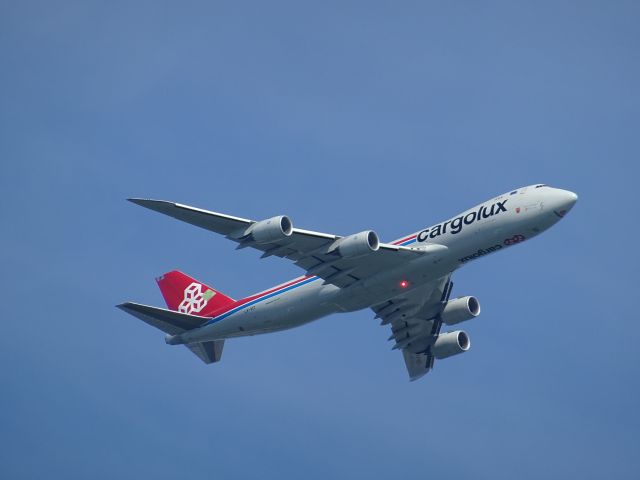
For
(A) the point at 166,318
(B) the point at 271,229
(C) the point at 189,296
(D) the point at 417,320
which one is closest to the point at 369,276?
(B) the point at 271,229

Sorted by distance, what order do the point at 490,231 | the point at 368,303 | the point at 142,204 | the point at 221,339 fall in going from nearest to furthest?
the point at 142,204 → the point at 490,231 → the point at 368,303 → the point at 221,339

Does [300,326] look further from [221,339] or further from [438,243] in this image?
[438,243]

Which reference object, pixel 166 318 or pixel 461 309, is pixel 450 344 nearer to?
pixel 461 309

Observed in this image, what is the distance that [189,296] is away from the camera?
2864 inches

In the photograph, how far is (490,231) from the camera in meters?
58.9

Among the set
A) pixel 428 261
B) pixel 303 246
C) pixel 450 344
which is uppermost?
pixel 303 246

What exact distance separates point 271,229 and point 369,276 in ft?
26.8

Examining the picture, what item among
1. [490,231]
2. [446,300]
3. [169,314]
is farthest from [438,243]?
[169,314]

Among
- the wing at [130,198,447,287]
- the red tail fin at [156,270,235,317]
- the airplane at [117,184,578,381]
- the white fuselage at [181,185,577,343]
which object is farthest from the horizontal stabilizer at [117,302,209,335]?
the wing at [130,198,447,287]

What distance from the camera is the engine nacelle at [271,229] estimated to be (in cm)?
5606

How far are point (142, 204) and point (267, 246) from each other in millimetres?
8392

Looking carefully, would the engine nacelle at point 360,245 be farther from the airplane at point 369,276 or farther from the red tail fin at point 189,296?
the red tail fin at point 189,296

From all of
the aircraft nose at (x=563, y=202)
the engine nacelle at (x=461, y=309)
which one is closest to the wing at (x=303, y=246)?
the aircraft nose at (x=563, y=202)

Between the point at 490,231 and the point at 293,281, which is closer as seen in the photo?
the point at 490,231
